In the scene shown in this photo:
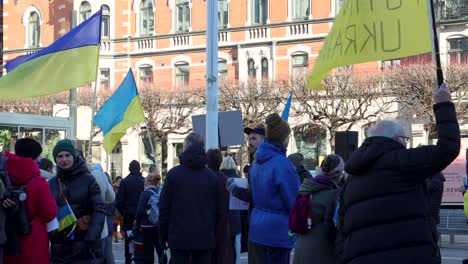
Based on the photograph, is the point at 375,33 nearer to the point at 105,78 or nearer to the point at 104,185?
the point at 104,185

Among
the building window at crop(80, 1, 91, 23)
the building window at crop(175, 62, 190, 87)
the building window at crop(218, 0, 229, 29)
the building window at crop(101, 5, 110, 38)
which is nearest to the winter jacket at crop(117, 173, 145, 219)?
the building window at crop(218, 0, 229, 29)

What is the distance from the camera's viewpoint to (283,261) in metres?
8.22

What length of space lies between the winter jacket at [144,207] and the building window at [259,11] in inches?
1207

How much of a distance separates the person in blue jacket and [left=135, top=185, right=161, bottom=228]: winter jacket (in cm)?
425

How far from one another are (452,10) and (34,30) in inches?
907

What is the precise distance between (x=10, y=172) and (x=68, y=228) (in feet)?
2.35

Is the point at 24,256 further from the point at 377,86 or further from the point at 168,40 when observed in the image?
the point at 168,40

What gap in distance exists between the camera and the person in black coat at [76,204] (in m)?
7.97

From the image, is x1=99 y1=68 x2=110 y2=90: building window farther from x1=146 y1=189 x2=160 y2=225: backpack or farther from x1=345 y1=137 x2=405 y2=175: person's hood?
x1=345 y1=137 x2=405 y2=175: person's hood

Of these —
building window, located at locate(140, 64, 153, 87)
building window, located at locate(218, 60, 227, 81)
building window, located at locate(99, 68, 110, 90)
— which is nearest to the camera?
building window, located at locate(218, 60, 227, 81)

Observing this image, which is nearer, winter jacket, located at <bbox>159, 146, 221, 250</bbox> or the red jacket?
the red jacket

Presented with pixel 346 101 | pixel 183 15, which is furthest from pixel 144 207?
pixel 183 15

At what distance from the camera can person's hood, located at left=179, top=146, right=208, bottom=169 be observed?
8.56m

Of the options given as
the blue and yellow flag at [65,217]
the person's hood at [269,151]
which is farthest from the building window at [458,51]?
the blue and yellow flag at [65,217]
